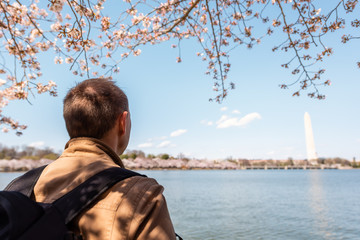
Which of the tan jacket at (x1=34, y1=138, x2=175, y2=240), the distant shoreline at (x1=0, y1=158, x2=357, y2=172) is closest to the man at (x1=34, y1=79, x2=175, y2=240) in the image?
the tan jacket at (x1=34, y1=138, x2=175, y2=240)

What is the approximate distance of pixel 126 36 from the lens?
457cm

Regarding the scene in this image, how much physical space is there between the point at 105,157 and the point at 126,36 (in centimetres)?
399

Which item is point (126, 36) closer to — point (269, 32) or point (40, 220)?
point (269, 32)

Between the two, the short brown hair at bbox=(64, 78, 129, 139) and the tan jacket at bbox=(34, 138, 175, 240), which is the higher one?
the short brown hair at bbox=(64, 78, 129, 139)

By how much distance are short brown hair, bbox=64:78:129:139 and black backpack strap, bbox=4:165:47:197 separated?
0.18 metres

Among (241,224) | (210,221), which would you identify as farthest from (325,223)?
(210,221)

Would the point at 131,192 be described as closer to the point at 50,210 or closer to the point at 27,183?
the point at 50,210

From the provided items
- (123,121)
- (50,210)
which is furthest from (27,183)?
(123,121)

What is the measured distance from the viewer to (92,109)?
39.1 inches

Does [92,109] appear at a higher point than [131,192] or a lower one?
higher

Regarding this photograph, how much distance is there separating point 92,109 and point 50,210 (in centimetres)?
39

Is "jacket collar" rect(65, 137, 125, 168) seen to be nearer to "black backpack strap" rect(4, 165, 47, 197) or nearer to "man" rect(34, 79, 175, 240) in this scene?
"man" rect(34, 79, 175, 240)

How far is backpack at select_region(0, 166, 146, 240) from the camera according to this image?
2.12ft

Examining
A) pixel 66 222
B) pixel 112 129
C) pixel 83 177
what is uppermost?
pixel 112 129
